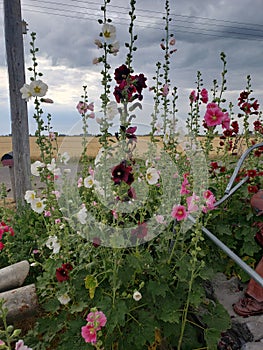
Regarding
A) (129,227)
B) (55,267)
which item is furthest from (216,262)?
(55,267)

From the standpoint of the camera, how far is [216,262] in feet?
9.76

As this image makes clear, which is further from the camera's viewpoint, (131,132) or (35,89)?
(35,89)

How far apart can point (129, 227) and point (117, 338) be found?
24.2 inches

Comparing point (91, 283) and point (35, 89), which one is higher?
point (35, 89)

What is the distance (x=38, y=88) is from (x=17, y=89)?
2150 mm

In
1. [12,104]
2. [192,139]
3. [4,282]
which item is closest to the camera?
[4,282]

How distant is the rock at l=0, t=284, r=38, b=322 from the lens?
258 centimetres

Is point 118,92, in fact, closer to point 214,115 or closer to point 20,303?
point 214,115

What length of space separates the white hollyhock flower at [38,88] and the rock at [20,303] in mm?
1393

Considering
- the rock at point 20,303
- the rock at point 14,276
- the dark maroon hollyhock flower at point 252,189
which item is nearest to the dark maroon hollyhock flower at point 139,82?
the dark maroon hollyhock flower at point 252,189

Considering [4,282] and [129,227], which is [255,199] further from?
[4,282]

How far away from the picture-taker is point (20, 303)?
2.61 meters

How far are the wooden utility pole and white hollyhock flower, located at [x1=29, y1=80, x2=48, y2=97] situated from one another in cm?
211

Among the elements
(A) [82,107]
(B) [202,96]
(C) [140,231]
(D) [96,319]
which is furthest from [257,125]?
(D) [96,319]
